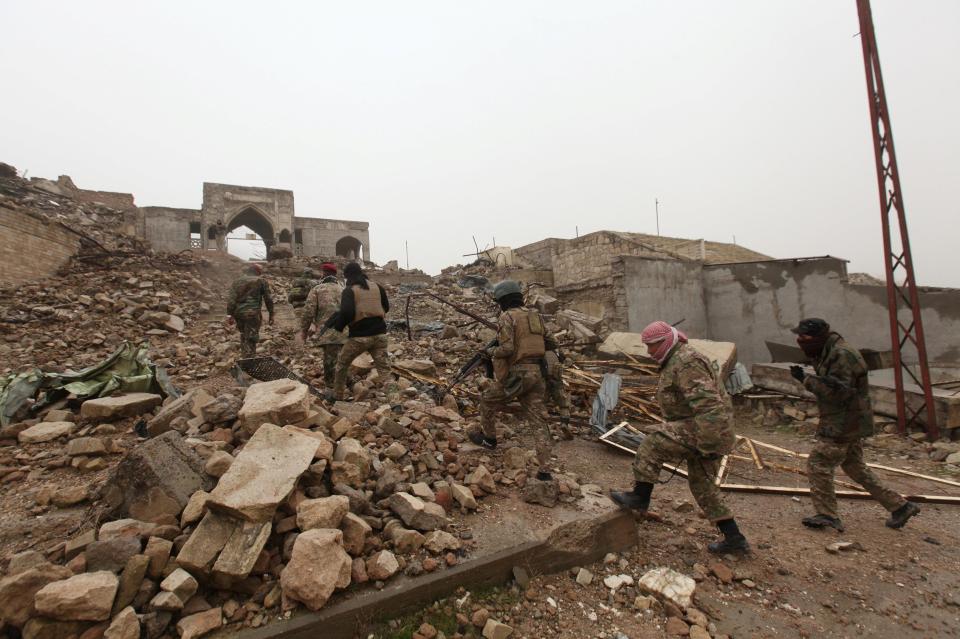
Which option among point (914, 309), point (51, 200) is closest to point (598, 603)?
point (914, 309)

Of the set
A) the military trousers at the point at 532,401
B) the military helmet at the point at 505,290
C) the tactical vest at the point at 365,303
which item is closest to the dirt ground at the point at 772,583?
the military trousers at the point at 532,401

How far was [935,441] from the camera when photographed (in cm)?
528

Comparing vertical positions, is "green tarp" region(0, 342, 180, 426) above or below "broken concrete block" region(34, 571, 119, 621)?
above

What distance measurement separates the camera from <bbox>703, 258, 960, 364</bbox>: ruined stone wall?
7.38 metres

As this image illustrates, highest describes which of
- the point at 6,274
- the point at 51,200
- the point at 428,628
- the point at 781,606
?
the point at 51,200

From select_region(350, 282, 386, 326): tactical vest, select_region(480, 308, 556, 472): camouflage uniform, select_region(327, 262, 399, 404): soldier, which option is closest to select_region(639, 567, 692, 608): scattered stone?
select_region(480, 308, 556, 472): camouflage uniform

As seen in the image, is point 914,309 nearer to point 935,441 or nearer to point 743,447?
point 935,441

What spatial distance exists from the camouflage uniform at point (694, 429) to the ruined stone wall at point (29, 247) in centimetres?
1465

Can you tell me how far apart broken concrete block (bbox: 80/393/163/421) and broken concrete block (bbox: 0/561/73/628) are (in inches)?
A: 93.4

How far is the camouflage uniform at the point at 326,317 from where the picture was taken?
5.03m

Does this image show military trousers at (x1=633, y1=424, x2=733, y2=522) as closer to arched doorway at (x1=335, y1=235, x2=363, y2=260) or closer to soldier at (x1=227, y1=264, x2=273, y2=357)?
soldier at (x1=227, y1=264, x2=273, y2=357)

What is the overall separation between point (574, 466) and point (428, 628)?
262 cm

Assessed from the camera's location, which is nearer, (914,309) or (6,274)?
(914,309)

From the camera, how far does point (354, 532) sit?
2287 mm
